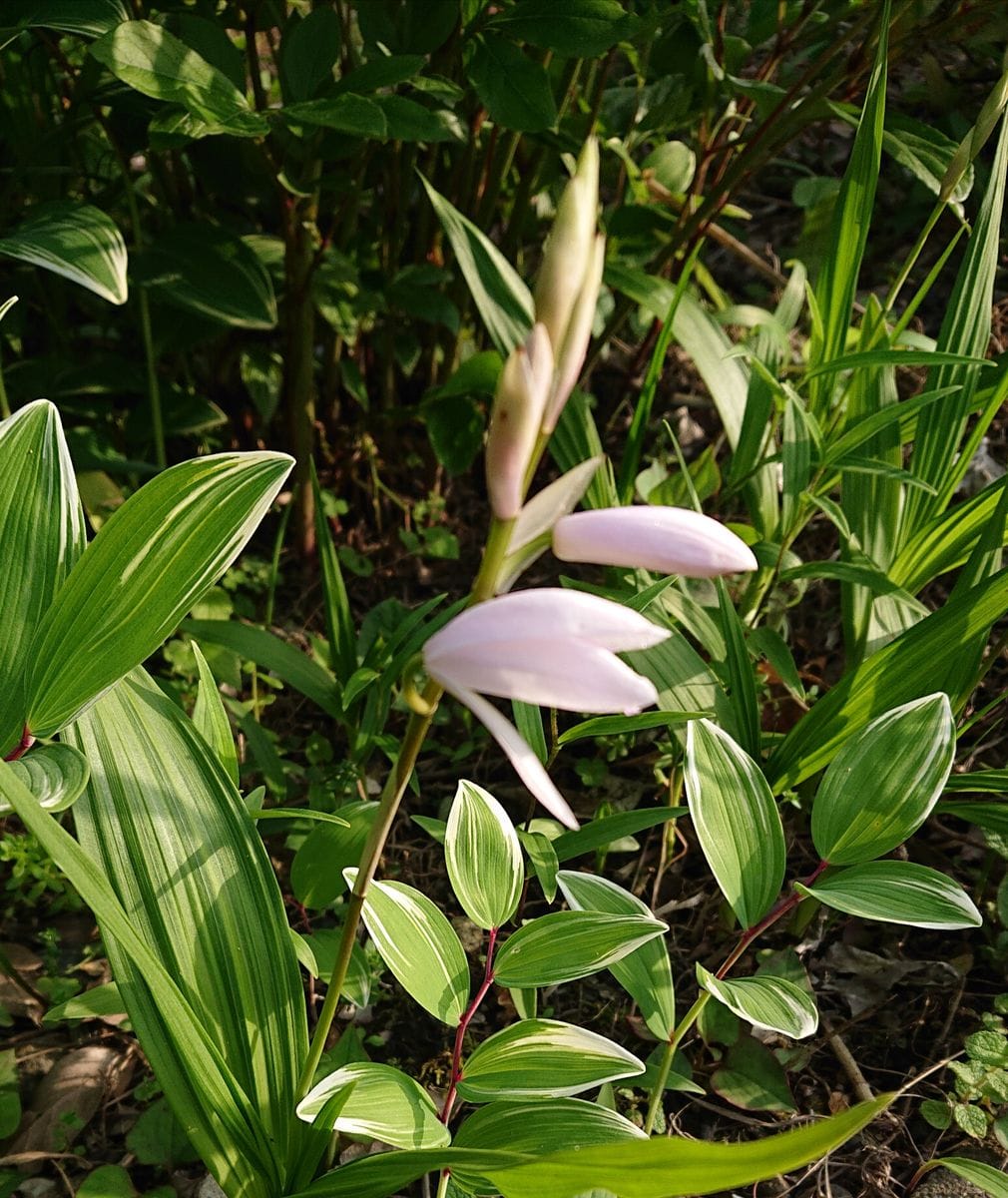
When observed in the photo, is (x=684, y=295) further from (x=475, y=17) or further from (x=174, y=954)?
(x=174, y=954)

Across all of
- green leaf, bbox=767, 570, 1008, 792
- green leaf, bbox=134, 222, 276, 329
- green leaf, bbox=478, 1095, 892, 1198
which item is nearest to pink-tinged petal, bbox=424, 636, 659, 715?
green leaf, bbox=478, 1095, 892, 1198

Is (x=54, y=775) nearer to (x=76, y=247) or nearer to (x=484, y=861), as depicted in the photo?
(x=484, y=861)

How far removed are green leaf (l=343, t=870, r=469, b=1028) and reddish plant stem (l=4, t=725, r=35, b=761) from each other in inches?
12.3

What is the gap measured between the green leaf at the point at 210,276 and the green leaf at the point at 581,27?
1.85ft

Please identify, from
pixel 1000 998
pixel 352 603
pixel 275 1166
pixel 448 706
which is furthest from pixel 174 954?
pixel 352 603

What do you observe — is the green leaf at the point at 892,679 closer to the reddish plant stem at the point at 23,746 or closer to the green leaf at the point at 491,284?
the green leaf at the point at 491,284

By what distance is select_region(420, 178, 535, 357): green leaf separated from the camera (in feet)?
5.20

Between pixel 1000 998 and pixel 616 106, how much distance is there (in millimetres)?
1627

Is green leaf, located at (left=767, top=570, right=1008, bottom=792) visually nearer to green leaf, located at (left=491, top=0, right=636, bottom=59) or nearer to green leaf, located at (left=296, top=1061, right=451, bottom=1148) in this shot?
green leaf, located at (left=296, top=1061, right=451, bottom=1148)

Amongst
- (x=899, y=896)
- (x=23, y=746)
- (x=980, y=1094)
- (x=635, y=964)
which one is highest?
(x=23, y=746)

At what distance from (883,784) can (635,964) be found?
0.33m

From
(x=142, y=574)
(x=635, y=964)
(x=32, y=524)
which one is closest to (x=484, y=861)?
(x=635, y=964)

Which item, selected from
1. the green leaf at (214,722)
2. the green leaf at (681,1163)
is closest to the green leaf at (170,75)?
the green leaf at (214,722)

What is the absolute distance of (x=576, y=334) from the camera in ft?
2.06
